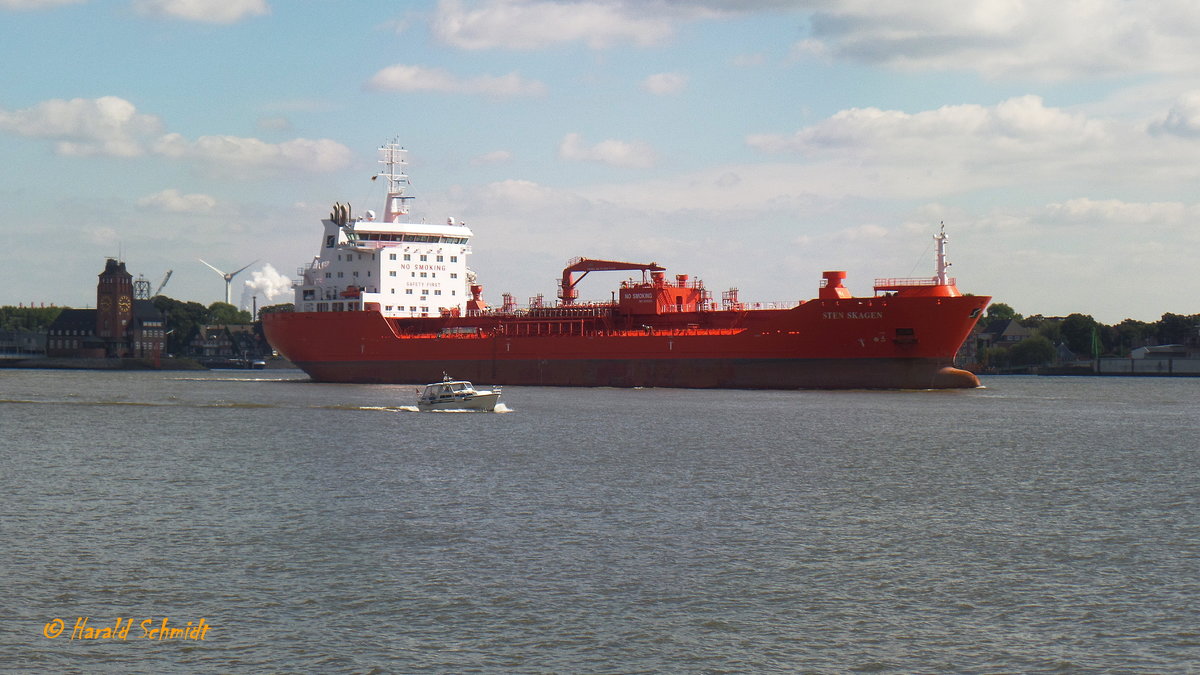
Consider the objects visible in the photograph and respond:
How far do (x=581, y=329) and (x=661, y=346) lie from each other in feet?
17.5

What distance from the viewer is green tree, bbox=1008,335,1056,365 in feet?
415

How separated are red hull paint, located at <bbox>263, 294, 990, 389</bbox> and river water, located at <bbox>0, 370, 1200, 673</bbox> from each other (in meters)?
17.9

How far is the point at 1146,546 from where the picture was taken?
1805cm

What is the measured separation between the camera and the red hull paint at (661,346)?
52062mm

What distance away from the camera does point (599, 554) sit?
56.4 ft

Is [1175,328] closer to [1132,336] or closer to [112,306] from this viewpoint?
[1132,336]

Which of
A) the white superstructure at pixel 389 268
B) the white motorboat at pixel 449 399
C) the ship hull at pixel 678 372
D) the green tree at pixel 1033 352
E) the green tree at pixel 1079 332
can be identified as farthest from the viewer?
the green tree at pixel 1079 332

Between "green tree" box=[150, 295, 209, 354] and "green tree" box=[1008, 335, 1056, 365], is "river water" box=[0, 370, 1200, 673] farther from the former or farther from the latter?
"green tree" box=[150, 295, 209, 354]

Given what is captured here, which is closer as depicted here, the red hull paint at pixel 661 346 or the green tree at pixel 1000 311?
the red hull paint at pixel 661 346

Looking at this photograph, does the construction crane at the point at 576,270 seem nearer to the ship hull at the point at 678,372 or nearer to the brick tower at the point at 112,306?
the ship hull at the point at 678,372

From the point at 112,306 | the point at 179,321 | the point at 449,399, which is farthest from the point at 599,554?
the point at 179,321

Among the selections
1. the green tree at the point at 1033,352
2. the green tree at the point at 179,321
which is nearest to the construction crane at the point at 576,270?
the green tree at the point at 1033,352

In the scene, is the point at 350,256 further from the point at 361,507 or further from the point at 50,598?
the point at 50,598

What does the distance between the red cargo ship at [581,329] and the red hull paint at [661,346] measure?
64mm
